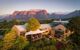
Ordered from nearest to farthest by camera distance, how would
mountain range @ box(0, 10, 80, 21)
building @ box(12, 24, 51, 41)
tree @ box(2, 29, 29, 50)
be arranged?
1. tree @ box(2, 29, 29, 50)
2. building @ box(12, 24, 51, 41)
3. mountain range @ box(0, 10, 80, 21)

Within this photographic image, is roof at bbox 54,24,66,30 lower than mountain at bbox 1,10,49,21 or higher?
Answer: lower

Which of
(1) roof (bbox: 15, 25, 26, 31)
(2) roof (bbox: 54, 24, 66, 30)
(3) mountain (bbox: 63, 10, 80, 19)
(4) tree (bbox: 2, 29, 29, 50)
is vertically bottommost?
(4) tree (bbox: 2, 29, 29, 50)

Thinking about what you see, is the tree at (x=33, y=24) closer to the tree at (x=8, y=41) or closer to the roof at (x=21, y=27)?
the roof at (x=21, y=27)

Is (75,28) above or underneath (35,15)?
underneath

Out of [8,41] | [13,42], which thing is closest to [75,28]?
[13,42]

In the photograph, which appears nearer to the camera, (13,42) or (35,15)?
(13,42)

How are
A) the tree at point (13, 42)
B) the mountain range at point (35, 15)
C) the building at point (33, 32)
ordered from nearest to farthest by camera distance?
the tree at point (13, 42) → the building at point (33, 32) → the mountain range at point (35, 15)

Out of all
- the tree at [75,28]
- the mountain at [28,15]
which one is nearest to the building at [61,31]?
the tree at [75,28]

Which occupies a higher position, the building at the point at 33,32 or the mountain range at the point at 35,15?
the mountain range at the point at 35,15

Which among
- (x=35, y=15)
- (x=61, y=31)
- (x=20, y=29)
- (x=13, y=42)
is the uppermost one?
(x=35, y=15)

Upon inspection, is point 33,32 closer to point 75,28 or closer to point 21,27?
point 21,27

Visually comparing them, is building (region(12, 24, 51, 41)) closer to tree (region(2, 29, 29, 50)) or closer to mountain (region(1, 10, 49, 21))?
tree (region(2, 29, 29, 50))

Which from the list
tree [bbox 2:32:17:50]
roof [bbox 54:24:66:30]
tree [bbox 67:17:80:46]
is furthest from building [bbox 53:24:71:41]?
tree [bbox 2:32:17:50]

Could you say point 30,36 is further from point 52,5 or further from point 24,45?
point 52,5
